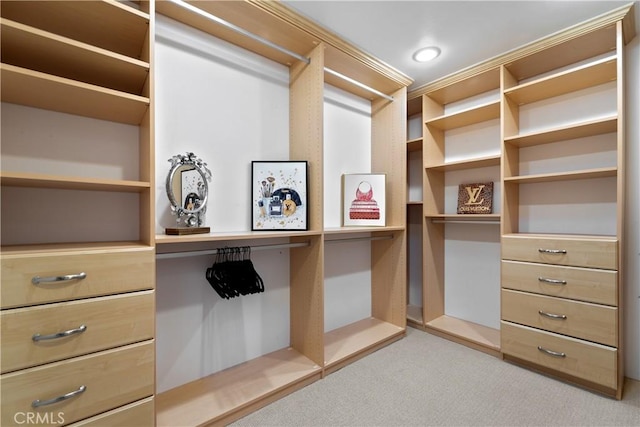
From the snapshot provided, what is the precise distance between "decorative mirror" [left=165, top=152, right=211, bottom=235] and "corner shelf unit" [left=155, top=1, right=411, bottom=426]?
4.7 inches

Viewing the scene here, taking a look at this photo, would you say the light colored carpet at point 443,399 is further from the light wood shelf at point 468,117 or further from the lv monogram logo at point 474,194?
the light wood shelf at point 468,117

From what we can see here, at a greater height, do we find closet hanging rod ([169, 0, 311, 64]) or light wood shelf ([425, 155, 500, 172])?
closet hanging rod ([169, 0, 311, 64])

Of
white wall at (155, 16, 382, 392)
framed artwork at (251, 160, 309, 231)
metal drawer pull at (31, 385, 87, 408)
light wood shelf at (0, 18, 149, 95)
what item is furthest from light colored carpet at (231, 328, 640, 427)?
light wood shelf at (0, 18, 149, 95)

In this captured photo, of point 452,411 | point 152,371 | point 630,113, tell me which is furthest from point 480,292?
point 152,371

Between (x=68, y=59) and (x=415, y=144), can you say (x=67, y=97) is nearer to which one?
(x=68, y=59)

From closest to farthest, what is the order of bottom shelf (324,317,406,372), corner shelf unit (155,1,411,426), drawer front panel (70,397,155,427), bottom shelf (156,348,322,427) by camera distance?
drawer front panel (70,397,155,427) < bottom shelf (156,348,322,427) < corner shelf unit (155,1,411,426) < bottom shelf (324,317,406,372)

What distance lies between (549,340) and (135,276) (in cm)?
248

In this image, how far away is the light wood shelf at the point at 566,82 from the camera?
5.87 feet

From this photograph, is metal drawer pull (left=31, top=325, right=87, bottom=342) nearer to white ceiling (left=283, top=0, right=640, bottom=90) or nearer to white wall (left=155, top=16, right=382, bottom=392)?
white wall (left=155, top=16, right=382, bottom=392)

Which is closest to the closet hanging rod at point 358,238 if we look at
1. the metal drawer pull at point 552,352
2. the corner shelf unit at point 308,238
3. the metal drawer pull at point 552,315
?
the corner shelf unit at point 308,238

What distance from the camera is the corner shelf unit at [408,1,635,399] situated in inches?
67.0

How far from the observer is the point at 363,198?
2.48m

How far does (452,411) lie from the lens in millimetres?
1597

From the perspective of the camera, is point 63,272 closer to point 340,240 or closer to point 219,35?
point 219,35
